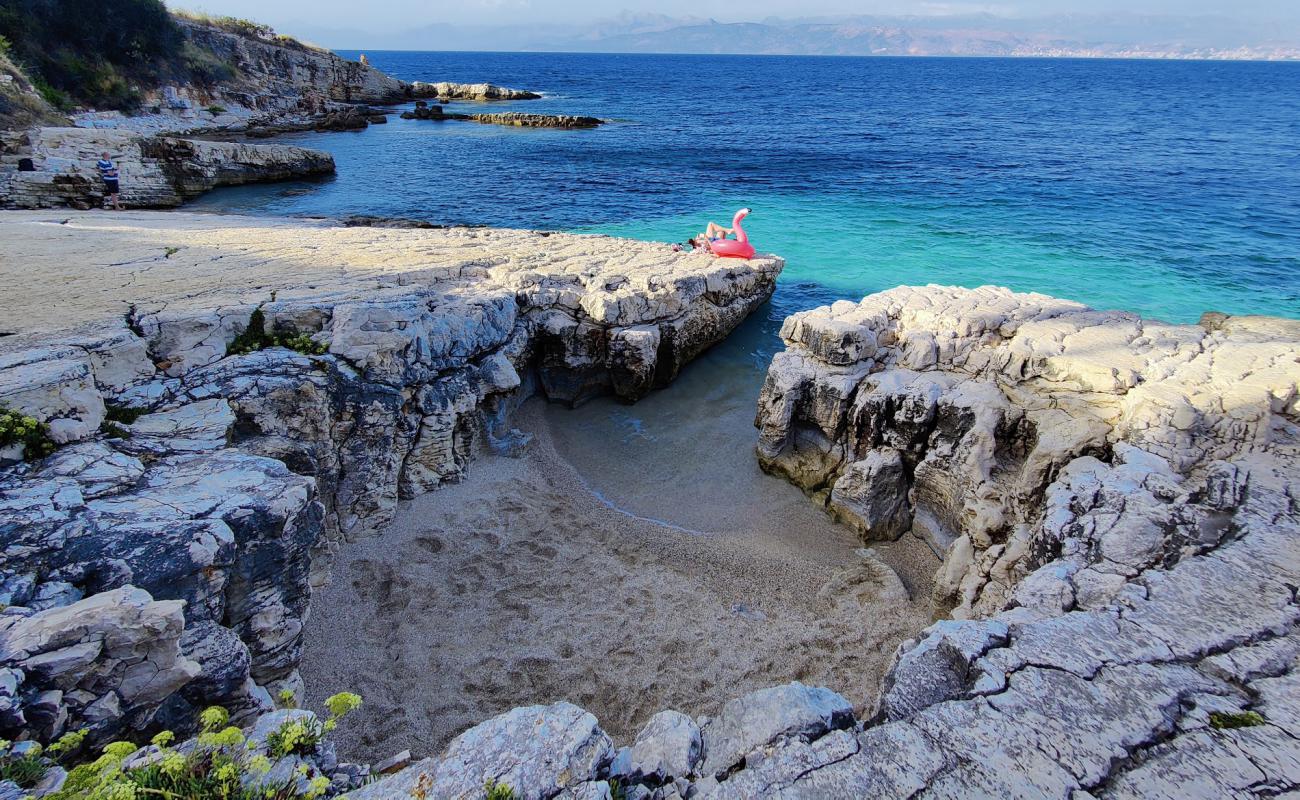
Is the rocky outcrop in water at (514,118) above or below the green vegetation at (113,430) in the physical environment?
above

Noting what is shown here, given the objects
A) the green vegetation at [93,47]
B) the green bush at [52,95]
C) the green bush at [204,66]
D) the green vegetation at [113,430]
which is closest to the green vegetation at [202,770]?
the green vegetation at [113,430]

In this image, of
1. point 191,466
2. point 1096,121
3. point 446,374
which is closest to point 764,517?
point 446,374

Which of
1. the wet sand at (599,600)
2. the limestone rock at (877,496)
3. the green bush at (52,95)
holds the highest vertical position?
the green bush at (52,95)

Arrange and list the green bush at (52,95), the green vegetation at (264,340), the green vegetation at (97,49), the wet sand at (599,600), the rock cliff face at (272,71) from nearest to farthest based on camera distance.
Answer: the wet sand at (599,600) < the green vegetation at (264,340) < the green bush at (52,95) < the green vegetation at (97,49) < the rock cliff face at (272,71)

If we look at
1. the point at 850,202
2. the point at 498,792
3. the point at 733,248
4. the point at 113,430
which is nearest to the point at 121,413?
the point at 113,430

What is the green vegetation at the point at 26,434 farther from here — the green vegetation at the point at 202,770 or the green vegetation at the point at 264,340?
the green vegetation at the point at 202,770

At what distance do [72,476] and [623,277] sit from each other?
947 centimetres

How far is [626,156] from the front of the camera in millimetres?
40281

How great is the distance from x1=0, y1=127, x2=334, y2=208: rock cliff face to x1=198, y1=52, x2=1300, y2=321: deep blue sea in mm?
1149

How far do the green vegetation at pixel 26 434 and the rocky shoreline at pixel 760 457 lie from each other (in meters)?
0.07

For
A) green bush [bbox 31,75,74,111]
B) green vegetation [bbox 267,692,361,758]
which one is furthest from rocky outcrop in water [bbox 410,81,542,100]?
green vegetation [bbox 267,692,361,758]

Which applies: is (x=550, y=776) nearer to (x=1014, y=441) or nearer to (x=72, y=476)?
(x=72, y=476)

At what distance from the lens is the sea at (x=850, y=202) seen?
1503 cm

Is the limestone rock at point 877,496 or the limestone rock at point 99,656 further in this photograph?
the limestone rock at point 877,496
